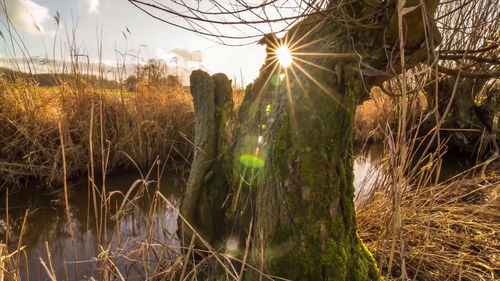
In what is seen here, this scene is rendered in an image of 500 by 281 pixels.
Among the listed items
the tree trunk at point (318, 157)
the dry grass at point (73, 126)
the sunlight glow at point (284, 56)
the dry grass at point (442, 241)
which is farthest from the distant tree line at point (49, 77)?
the dry grass at point (442, 241)

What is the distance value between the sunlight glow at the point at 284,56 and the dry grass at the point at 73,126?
1797mm

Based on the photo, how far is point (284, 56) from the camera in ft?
5.60

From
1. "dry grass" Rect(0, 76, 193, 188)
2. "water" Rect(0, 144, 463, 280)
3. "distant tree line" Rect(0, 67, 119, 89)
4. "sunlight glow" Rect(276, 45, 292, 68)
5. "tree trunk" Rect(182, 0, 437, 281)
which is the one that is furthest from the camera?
"distant tree line" Rect(0, 67, 119, 89)

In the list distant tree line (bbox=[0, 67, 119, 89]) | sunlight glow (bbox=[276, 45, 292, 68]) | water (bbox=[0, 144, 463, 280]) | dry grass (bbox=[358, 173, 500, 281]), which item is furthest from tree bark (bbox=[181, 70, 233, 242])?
distant tree line (bbox=[0, 67, 119, 89])

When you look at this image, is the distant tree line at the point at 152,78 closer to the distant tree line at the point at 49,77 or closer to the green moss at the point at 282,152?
the distant tree line at the point at 49,77

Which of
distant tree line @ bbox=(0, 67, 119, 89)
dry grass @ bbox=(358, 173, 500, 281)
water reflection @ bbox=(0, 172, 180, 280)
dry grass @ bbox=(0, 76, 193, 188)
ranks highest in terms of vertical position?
distant tree line @ bbox=(0, 67, 119, 89)

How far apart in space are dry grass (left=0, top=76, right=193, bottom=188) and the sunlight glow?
180cm

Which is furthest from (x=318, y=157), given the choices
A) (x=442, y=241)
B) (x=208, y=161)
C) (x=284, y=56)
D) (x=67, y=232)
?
(x=67, y=232)

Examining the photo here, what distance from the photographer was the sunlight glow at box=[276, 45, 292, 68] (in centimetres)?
168

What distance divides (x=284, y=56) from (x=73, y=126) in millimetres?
3720

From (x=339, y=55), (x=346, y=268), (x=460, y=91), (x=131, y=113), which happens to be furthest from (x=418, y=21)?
(x=460, y=91)

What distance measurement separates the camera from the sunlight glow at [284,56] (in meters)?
1.68

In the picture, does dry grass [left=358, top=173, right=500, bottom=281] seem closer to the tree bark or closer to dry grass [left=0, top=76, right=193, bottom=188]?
the tree bark

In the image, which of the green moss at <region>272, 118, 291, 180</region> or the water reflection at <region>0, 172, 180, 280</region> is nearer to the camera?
the green moss at <region>272, 118, 291, 180</region>
